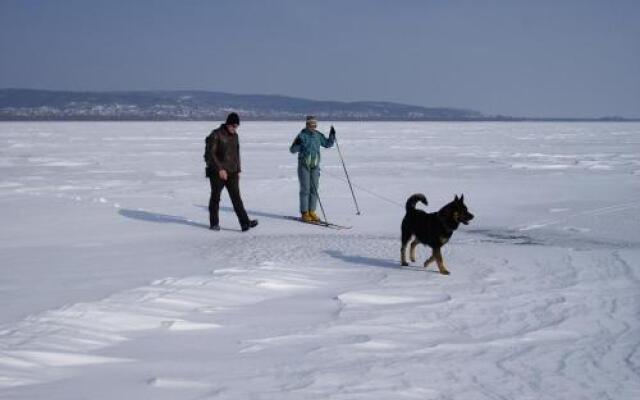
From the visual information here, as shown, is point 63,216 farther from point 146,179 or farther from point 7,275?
point 146,179

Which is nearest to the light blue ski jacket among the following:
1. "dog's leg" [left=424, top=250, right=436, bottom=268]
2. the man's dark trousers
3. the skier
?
the skier

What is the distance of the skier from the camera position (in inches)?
370

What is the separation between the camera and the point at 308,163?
30.9 ft

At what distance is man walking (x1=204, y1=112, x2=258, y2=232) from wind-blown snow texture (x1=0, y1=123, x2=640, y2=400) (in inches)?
13.4

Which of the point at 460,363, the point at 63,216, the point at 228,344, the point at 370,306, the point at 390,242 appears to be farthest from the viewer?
the point at 63,216

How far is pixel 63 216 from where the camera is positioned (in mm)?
9727

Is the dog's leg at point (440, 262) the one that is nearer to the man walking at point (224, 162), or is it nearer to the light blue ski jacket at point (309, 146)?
the man walking at point (224, 162)

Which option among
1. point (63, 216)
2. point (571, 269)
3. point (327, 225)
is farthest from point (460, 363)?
point (63, 216)

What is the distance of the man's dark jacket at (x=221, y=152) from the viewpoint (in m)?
8.45

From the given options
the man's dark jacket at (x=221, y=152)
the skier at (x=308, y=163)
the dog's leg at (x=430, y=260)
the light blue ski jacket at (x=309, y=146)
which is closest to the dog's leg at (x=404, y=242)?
the dog's leg at (x=430, y=260)

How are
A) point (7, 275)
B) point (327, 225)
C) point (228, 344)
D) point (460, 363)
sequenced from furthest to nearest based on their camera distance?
point (327, 225) → point (7, 275) → point (228, 344) → point (460, 363)

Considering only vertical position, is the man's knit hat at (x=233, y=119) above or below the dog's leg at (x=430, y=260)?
above

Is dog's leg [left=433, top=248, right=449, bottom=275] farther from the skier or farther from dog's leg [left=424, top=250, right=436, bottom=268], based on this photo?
the skier

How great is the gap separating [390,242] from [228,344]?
13.3 ft
